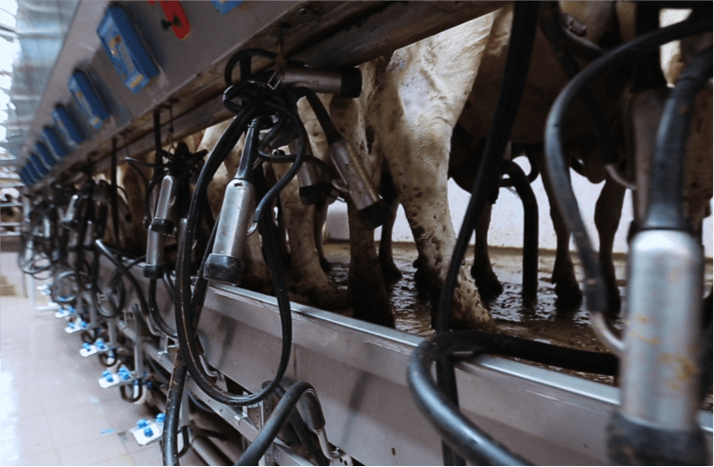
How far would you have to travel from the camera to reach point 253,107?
23.4 inches

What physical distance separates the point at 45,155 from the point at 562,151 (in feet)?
11.3

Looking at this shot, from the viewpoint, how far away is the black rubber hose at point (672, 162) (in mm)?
216

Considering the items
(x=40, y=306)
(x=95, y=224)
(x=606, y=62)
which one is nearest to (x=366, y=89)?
(x=606, y=62)

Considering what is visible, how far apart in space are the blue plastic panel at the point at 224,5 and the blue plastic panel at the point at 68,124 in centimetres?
162

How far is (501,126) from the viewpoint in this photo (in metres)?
0.35

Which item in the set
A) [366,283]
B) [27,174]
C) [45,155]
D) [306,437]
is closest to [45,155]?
[45,155]

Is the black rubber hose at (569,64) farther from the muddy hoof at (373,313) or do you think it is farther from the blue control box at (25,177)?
the blue control box at (25,177)

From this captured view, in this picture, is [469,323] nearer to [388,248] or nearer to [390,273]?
[390,273]

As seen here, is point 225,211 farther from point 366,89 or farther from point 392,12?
point 366,89

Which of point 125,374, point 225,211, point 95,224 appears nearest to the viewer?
point 225,211

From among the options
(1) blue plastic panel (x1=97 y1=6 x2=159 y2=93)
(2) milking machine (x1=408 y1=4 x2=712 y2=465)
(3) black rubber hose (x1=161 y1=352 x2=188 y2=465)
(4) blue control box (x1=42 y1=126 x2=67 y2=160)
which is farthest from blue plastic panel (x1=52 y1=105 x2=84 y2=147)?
(2) milking machine (x1=408 y1=4 x2=712 y2=465)

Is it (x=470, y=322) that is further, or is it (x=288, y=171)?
(x=470, y=322)

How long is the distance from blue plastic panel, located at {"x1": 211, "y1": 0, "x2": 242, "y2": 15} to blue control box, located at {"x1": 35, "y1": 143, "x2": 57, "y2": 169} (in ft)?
8.73

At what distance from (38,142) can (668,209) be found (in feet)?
11.2
